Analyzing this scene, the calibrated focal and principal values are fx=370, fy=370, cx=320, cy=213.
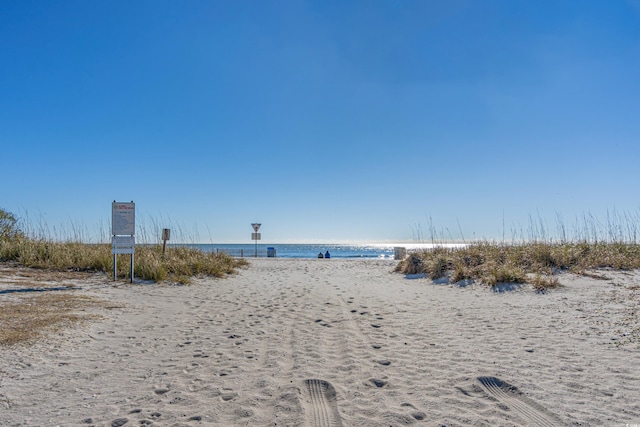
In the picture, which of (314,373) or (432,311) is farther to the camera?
(432,311)

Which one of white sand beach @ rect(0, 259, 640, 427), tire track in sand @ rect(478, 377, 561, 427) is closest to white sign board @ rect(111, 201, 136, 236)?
white sand beach @ rect(0, 259, 640, 427)

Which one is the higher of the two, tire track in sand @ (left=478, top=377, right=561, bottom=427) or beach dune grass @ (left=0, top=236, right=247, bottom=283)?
beach dune grass @ (left=0, top=236, right=247, bottom=283)

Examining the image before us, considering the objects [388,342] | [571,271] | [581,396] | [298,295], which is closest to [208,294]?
[298,295]

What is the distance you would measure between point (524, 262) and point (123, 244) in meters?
11.9

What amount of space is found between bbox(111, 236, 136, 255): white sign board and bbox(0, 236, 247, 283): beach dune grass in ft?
2.99

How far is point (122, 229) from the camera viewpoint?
10.1 meters

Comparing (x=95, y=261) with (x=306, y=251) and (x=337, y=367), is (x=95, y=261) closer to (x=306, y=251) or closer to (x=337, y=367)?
(x=337, y=367)

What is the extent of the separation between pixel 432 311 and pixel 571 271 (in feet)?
19.5

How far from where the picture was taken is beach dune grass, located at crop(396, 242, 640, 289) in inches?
381

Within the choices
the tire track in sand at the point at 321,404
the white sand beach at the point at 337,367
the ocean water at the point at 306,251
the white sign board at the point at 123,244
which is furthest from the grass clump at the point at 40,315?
the ocean water at the point at 306,251

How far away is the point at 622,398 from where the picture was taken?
10.3 ft

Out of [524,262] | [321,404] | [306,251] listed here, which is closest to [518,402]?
[321,404]

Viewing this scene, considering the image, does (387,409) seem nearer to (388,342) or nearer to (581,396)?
(581,396)

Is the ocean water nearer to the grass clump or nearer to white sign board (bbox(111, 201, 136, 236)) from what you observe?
white sign board (bbox(111, 201, 136, 236))
